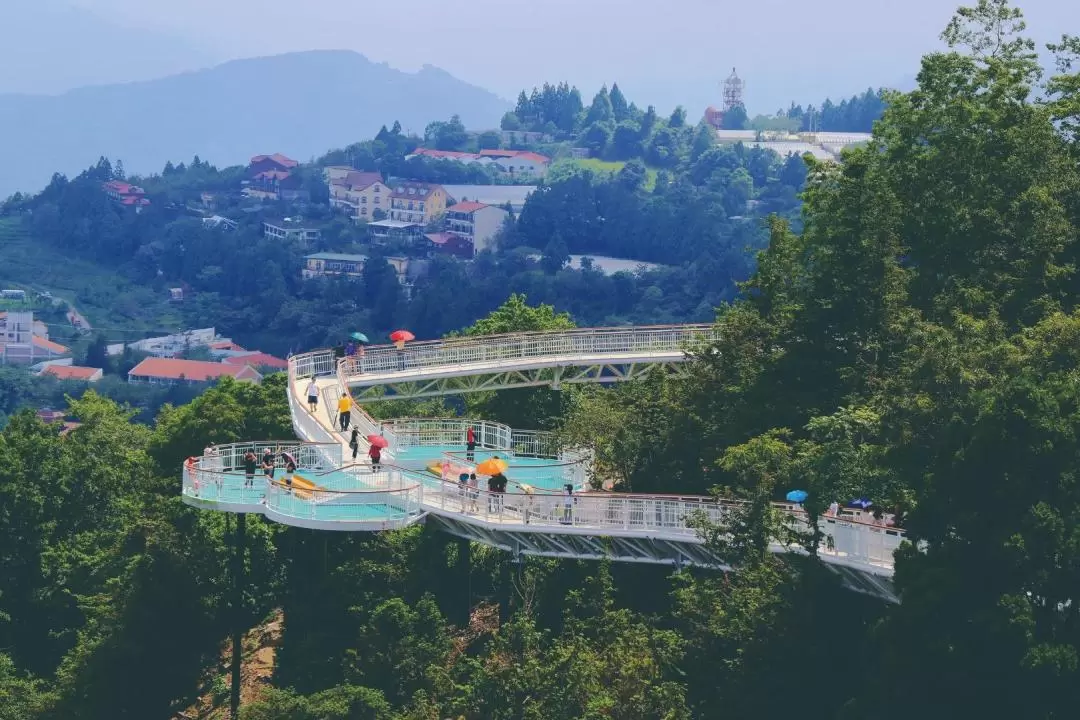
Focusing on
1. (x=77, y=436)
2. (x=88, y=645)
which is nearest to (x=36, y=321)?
(x=77, y=436)

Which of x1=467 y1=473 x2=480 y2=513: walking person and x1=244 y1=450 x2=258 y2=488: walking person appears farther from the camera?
x1=244 y1=450 x2=258 y2=488: walking person

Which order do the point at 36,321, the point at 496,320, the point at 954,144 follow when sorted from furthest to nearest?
the point at 36,321 < the point at 496,320 < the point at 954,144

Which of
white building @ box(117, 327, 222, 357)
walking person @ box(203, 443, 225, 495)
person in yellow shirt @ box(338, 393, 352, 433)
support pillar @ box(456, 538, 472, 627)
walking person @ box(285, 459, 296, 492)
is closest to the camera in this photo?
walking person @ box(285, 459, 296, 492)

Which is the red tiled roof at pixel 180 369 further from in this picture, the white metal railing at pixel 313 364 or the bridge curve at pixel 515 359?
the bridge curve at pixel 515 359

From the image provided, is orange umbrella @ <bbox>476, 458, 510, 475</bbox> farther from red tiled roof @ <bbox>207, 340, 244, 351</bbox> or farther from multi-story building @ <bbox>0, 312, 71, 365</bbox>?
multi-story building @ <bbox>0, 312, 71, 365</bbox>

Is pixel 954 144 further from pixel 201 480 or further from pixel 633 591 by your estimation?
pixel 201 480

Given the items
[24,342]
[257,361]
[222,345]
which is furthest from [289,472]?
[24,342]

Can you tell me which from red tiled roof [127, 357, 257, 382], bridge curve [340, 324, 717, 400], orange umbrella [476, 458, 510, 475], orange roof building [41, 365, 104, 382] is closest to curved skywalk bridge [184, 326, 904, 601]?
orange umbrella [476, 458, 510, 475]

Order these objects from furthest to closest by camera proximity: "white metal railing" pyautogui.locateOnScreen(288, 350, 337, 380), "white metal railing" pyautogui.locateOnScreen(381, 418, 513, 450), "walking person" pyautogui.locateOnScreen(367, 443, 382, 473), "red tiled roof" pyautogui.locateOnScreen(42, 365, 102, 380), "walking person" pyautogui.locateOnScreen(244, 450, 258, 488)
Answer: "red tiled roof" pyautogui.locateOnScreen(42, 365, 102, 380)
"white metal railing" pyautogui.locateOnScreen(288, 350, 337, 380)
"white metal railing" pyautogui.locateOnScreen(381, 418, 513, 450)
"walking person" pyautogui.locateOnScreen(367, 443, 382, 473)
"walking person" pyautogui.locateOnScreen(244, 450, 258, 488)
